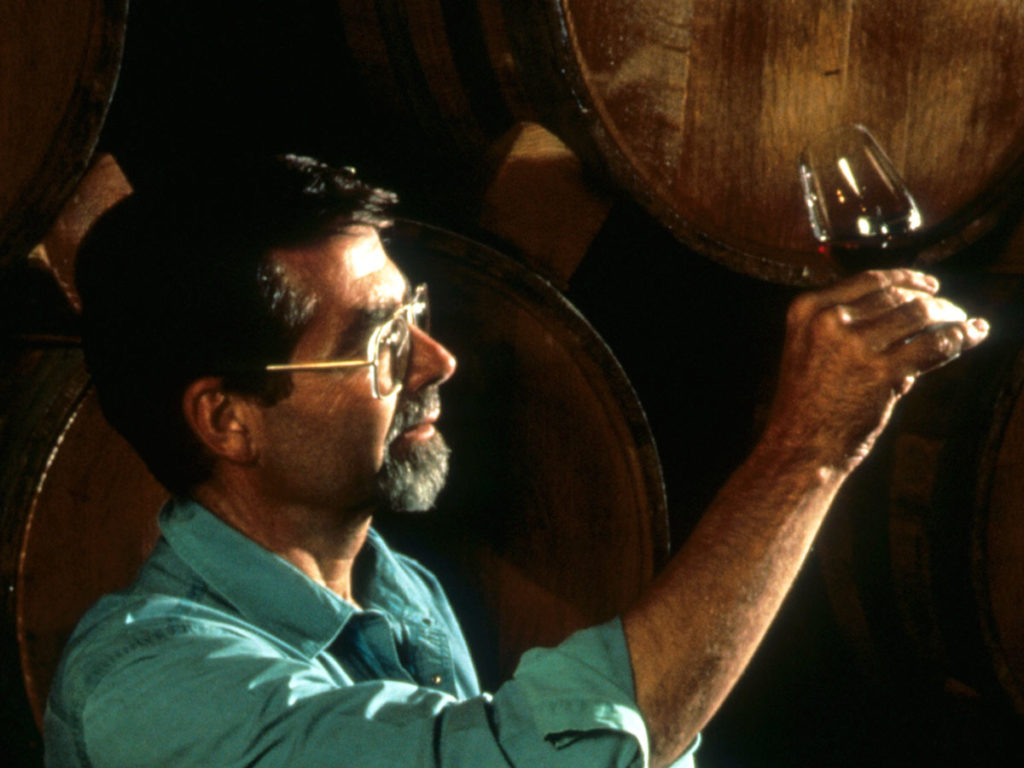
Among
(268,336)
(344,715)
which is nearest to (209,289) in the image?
(268,336)

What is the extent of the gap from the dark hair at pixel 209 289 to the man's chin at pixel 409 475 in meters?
0.17

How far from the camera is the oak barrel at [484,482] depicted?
3.97 ft

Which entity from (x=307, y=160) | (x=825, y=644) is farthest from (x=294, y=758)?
(x=825, y=644)

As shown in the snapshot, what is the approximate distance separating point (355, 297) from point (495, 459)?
34cm

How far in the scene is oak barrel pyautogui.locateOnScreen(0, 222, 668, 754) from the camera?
1210 mm

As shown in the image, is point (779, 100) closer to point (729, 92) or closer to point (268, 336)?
point (729, 92)

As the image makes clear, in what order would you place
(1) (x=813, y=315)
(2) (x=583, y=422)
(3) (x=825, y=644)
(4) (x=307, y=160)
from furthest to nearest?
1. (3) (x=825, y=644)
2. (2) (x=583, y=422)
3. (4) (x=307, y=160)
4. (1) (x=813, y=315)

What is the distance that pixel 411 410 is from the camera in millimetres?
1463

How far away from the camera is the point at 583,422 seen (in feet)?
4.95

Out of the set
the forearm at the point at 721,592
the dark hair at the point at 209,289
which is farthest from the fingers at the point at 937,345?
the dark hair at the point at 209,289

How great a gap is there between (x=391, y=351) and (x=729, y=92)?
567 mm

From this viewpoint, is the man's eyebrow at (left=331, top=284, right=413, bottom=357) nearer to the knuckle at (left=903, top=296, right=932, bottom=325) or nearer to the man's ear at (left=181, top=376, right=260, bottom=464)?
the man's ear at (left=181, top=376, right=260, bottom=464)

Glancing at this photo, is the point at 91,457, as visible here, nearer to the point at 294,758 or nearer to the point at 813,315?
the point at 294,758

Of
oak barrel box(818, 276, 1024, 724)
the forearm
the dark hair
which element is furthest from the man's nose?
oak barrel box(818, 276, 1024, 724)
